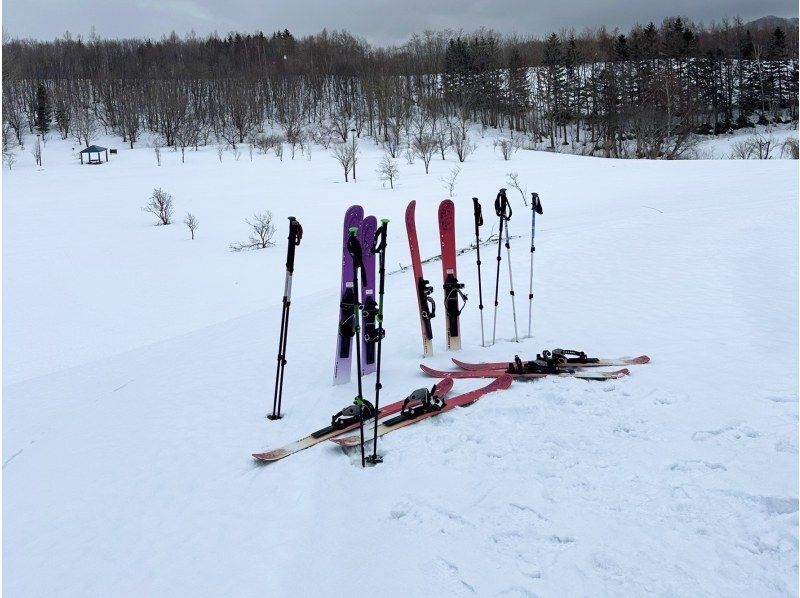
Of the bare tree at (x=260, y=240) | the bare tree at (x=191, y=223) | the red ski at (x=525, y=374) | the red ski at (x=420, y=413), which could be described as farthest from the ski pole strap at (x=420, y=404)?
the bare tree at (x=191, y=223)

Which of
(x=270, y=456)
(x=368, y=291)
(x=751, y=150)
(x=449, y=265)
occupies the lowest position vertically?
(x=270, y=456)

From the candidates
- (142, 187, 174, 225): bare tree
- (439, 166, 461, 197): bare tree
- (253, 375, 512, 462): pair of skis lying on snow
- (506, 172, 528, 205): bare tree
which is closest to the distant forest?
(439, 166, 461, 197): bare tree

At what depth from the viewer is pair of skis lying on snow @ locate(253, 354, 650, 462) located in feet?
12.8

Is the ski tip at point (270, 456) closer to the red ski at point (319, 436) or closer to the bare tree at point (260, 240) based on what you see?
the red ski at point (319, 436)

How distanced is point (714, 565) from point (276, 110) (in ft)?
211

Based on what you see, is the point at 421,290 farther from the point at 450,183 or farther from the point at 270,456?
the point at 450,183

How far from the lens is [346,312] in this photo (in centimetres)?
502

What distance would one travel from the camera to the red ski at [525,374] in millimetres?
4598

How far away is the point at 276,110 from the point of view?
197ft

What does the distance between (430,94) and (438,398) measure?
5937cm

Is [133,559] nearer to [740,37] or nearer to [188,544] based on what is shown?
[188,544]

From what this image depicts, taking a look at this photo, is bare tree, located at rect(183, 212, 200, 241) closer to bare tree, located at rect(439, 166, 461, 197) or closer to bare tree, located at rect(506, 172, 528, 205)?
bare tree, located at rect(439, 166, 461, 197)

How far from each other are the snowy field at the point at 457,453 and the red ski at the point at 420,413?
0.35 feet

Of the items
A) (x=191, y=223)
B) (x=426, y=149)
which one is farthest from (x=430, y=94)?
(x=191, y=223)
